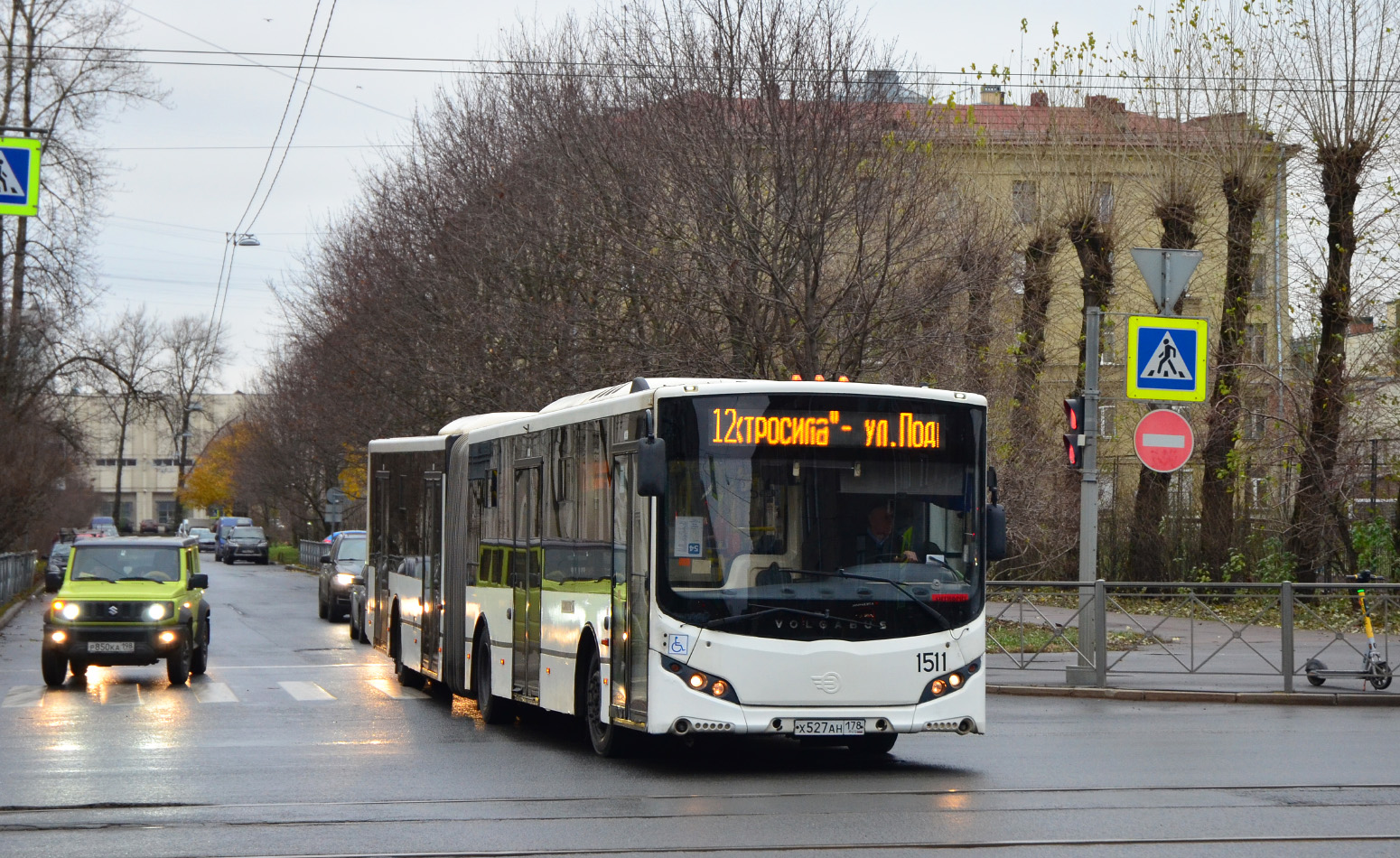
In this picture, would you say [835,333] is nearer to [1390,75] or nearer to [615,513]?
[1390,75]

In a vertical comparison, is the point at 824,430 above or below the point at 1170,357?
below

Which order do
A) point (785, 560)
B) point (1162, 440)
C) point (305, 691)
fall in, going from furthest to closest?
point (305, 691)
point (1162, 440)
point (785, 560)

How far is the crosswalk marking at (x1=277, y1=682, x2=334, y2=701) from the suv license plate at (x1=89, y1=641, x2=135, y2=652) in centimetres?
181

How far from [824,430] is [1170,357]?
826 cm

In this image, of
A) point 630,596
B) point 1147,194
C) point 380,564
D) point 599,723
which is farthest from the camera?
point 1147,194

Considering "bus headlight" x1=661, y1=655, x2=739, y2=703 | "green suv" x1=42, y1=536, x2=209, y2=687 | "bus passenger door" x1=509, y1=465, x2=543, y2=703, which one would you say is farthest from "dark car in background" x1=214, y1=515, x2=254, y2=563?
"bus headlight" x1=661, y1=655, x2=739, y2=703

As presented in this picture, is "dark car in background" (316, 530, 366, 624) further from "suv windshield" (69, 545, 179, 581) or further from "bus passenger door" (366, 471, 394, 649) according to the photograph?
"suv windshield" (69, 545, 179, 581)

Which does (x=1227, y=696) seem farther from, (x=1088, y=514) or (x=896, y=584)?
(x=896, y=584)

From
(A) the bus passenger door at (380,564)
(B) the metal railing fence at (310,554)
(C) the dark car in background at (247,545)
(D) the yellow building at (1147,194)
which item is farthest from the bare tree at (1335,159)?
(C) the dark car in background at (247,545)

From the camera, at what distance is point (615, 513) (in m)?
12.9

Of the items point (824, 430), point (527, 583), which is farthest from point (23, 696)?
point (824, 430)

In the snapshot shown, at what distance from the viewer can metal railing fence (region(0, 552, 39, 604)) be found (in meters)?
40.6

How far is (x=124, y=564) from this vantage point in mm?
22062

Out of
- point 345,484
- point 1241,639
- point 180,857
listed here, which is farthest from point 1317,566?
point 345,484
